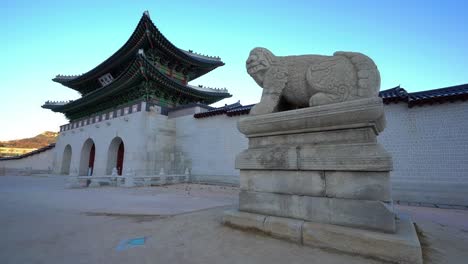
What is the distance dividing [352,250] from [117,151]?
16.7 m

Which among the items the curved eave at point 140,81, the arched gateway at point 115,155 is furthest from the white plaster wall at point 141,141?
the curved eave at point 140,81

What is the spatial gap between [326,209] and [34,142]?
218ft

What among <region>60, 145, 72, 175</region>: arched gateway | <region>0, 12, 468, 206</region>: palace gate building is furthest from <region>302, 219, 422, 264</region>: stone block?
<region>60, 145, 72, 175</region>: arched gateway

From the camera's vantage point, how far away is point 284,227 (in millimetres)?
2369

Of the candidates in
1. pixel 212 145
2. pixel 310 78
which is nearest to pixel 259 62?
pixel 310 78

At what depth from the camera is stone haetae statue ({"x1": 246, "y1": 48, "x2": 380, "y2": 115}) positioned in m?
2.62

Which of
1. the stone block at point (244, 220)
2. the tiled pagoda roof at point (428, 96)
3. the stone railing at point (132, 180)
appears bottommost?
the stone railing at point (132, 180)

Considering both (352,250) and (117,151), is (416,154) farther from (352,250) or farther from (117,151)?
(117,151)

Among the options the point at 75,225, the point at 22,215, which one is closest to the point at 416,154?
the point at 75,225

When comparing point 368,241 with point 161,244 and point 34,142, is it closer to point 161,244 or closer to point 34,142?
point 161,244

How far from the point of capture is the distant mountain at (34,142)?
1775 inches

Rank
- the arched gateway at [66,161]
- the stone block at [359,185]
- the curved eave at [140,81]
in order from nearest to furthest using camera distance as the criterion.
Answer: the stone block at [359,185] < the curved eave at [140,81] < the arched gateway at [66,161]

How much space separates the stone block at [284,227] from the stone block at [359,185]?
1.64 ft

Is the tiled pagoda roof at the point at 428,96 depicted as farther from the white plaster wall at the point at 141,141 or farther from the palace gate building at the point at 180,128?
the white plaster wall at the point at 141,141
